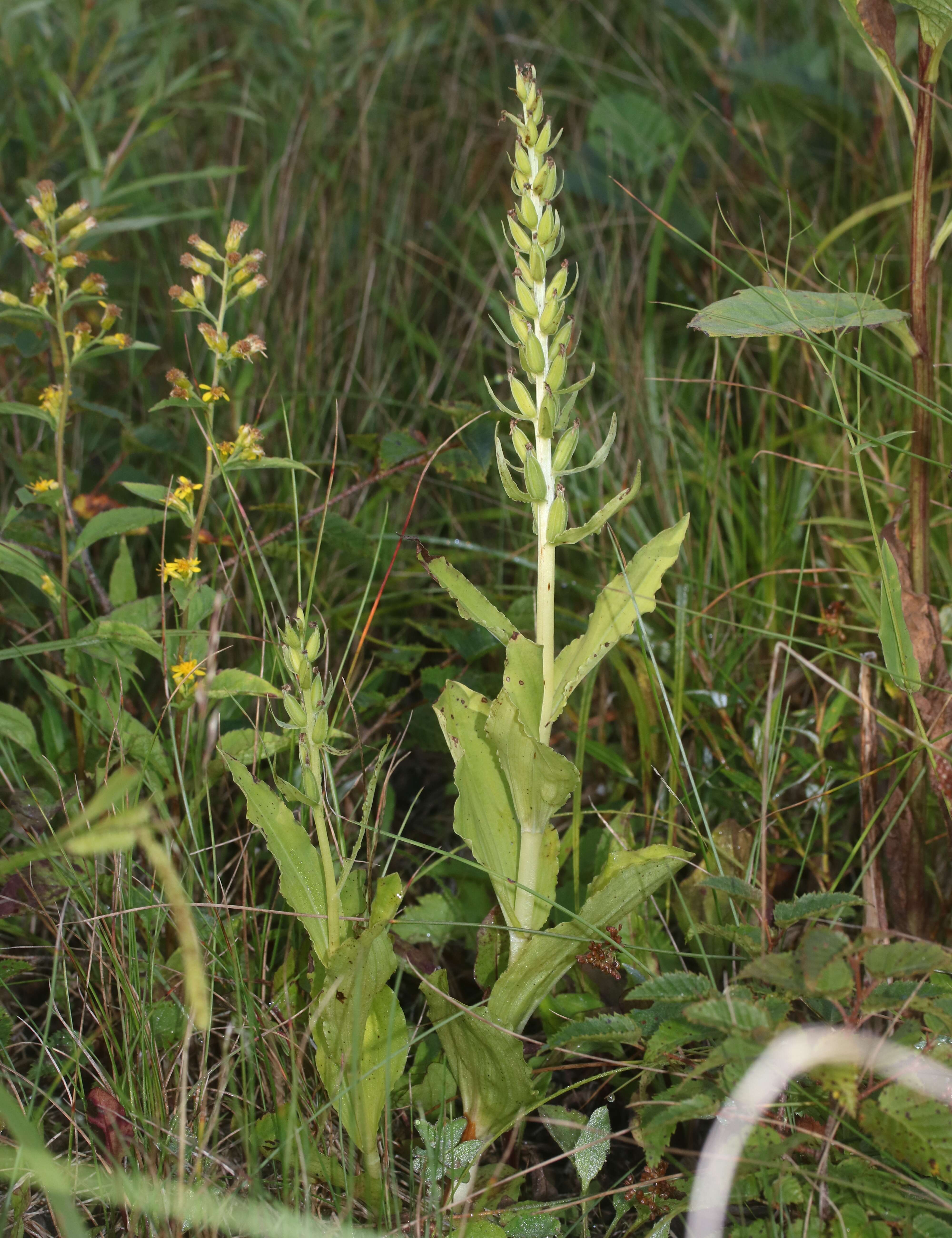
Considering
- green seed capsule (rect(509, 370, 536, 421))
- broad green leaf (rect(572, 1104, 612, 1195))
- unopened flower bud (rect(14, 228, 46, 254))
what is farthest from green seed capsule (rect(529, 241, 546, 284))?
broad green leaf (rect(572, 1104, 612, 1195))

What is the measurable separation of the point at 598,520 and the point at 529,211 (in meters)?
0.35

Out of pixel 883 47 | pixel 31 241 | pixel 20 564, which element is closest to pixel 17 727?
pixel 20 564

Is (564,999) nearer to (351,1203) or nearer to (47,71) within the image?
(351,1203)

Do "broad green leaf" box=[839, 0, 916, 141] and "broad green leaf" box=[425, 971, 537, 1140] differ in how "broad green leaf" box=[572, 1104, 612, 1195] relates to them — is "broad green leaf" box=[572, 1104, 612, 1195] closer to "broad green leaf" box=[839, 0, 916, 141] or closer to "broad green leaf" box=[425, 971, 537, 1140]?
"broad green leaf" box=[425, 971, 537, 1140]

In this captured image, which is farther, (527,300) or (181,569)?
(181,569)

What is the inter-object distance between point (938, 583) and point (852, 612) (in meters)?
0.26

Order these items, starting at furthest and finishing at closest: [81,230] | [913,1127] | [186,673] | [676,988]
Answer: [81,230], [186,673], [676,988], [913,1127]

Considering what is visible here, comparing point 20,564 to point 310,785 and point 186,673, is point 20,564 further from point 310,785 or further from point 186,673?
point 310,785

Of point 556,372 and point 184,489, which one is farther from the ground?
point 556,372

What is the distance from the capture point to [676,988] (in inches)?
44.3

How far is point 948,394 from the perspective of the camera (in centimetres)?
217

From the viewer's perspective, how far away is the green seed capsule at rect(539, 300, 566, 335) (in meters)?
1.18

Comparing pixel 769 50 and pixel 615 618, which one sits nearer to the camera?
pixel 615 618

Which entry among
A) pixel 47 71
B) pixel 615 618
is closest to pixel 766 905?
pixel 615 618
